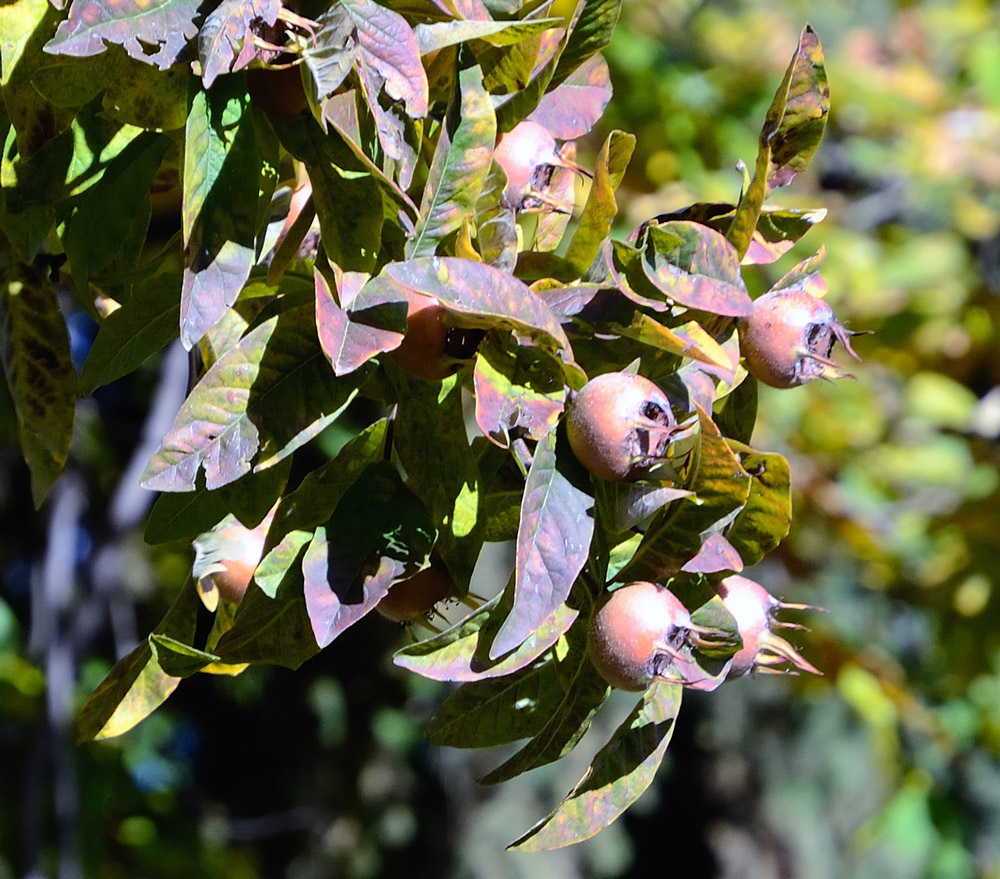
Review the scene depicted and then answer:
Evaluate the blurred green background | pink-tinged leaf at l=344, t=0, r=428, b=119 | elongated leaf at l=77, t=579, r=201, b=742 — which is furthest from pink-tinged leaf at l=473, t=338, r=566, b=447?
the blurred green background

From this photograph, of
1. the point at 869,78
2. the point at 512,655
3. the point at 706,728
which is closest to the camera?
the point at 512,655

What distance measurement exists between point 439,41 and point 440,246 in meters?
0.09

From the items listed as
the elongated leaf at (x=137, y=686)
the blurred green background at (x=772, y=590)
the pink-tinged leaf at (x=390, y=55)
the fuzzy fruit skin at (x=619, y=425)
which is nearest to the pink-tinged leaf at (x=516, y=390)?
the fuzzy fruit skin at (x=619, y=425)

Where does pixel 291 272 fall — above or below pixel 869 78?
above

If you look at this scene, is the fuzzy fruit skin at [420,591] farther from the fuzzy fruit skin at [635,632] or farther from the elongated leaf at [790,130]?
the elongated leaf at [790,130]

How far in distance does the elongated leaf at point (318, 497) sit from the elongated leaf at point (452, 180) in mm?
91

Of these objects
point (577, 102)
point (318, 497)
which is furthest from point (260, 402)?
point (577, 102)

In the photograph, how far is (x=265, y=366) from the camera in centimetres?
51

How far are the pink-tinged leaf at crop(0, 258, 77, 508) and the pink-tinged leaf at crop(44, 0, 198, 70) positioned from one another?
258 mm

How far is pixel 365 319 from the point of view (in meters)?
0.48

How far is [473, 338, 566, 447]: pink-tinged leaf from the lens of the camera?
1.58 feet

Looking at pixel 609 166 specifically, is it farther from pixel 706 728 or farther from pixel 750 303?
pixel 706 728

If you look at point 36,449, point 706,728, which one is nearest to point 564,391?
point 36,449

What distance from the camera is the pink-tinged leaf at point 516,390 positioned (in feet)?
1.58
